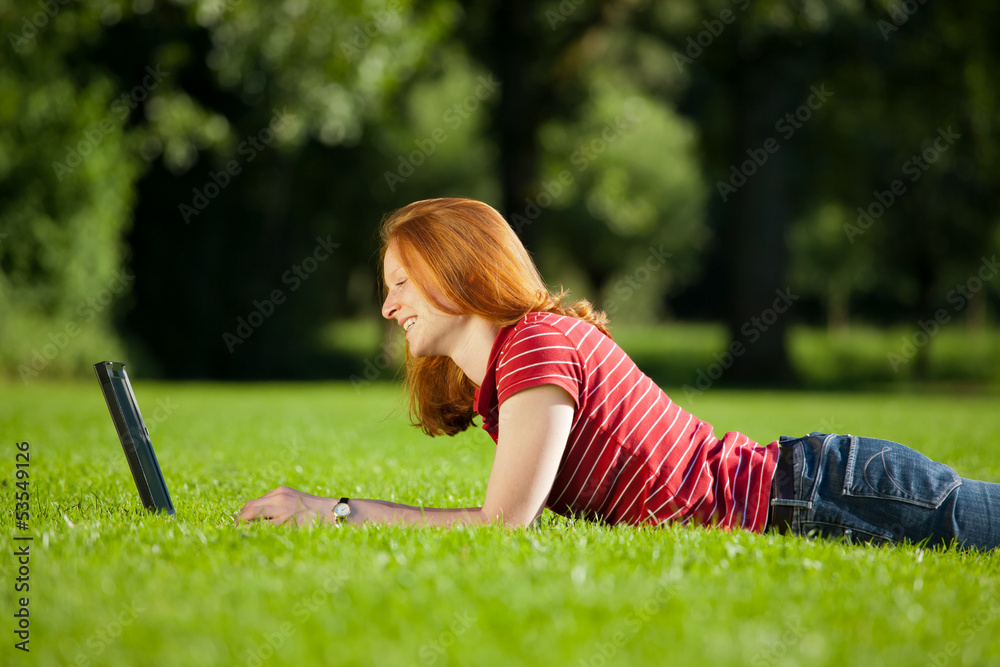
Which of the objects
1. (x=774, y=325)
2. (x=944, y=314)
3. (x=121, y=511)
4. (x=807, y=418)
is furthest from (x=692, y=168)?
(x=121, y=511)

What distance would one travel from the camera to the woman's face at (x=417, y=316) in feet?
12.2

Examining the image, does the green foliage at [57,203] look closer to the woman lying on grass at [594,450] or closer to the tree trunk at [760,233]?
the tree trunk at [760,233]

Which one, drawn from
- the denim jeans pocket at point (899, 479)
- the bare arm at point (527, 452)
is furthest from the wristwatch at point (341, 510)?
the denim jeans pocket at point (899, 479)

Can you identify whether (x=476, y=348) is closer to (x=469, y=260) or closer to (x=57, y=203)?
(x=469, y=260)

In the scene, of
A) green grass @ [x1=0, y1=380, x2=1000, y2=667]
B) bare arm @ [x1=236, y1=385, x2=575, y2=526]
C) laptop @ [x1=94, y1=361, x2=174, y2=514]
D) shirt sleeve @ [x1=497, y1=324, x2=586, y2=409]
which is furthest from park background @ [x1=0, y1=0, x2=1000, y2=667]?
shirt sleeve @ [x1=497, y1=324, x2=586, y2=409]

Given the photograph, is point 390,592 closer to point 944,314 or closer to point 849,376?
point 849,376

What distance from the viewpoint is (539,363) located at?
11.1ft

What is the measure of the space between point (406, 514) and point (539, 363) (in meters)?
0.97

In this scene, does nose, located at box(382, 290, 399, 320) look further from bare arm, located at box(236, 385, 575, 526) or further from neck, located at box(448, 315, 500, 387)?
bare arm, located at box(236, 385, 575, 526)

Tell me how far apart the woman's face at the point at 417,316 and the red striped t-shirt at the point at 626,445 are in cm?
24

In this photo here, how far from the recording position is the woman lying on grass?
3.48 metres

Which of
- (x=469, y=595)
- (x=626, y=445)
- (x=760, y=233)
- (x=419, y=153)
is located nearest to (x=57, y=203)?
(x=419, y=153)

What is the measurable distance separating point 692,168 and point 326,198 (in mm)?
16424

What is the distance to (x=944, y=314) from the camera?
28781 millimetres
